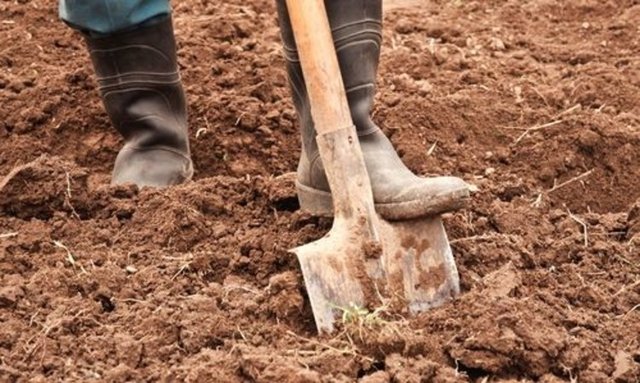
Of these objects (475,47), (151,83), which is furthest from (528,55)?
(151,83)

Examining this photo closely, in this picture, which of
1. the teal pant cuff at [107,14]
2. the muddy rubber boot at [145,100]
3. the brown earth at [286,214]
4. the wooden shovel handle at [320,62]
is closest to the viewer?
the brown earth at [286,214]

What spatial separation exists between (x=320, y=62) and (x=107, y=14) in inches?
34.3

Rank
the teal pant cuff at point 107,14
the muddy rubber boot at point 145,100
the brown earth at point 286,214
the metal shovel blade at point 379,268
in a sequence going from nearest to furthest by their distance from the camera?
the brown earth at point 286,214 → the metal shovel blade at point 379,268 → the teal pant cuff at point 107,14 → the muddy rubber boot at point 145,100

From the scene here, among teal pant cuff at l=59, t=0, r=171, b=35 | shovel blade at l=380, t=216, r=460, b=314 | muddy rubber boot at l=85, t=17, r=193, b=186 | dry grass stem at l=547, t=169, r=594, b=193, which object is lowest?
dry grass stem at l=547, t=169, r=594, b=193

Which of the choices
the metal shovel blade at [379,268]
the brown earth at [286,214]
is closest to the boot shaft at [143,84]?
the brown earth at [286,214]

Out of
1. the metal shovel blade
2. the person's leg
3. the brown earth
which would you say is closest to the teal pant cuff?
the person's leg

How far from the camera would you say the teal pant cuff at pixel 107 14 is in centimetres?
353

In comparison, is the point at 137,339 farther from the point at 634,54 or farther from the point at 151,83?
the point at 634,54

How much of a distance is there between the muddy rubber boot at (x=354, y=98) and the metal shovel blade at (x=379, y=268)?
11 centimetres

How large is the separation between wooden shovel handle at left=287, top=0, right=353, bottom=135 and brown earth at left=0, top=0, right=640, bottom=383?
34cm

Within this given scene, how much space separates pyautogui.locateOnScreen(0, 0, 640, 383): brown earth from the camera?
8.69ft

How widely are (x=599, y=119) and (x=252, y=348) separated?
1818 mm

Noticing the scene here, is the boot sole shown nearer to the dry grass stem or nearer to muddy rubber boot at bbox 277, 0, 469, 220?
muddy rubber boot at bbox 277, 0, 469, 220

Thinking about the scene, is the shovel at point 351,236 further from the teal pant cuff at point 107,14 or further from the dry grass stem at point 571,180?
the dry grass stem at point 571,180
